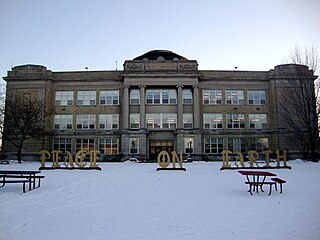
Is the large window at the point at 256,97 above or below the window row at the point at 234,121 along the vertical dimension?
above

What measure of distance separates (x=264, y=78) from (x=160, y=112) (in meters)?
17.9

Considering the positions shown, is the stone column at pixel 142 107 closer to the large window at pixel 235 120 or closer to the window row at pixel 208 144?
the window row at pixel 208 144

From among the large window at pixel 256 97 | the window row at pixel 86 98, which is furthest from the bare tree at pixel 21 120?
the large window at pixel 256 97

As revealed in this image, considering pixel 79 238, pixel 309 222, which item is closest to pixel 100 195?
pixel 79 238

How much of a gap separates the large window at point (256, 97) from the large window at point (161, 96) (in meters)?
12.4

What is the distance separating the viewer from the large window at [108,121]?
4744 cm

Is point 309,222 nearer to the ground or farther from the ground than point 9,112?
nearer to the ground

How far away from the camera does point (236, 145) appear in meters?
47.2

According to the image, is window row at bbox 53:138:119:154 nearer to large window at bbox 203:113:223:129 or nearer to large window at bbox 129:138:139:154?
large window at bbox 129:138:139:154

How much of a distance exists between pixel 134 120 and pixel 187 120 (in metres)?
8.16

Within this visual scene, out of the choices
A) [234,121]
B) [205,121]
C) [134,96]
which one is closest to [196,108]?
[205,121]

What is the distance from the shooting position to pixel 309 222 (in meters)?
7.20

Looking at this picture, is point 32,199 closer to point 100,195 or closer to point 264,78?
point 100,195

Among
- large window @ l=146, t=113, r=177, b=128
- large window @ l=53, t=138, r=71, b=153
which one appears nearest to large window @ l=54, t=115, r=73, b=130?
large window @ l=53, t=138, r=71, b=153
